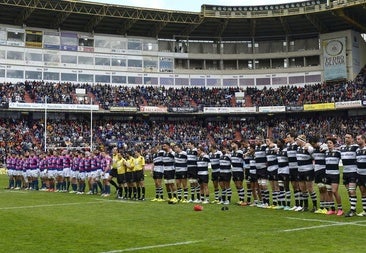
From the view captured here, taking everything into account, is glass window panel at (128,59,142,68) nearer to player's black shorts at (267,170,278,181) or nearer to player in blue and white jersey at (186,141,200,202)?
player in blue and white jersey at (186,141,200,202)

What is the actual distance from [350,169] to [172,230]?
223 inches

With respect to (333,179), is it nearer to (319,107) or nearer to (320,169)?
(320,169)

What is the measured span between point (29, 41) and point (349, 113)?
40.5m

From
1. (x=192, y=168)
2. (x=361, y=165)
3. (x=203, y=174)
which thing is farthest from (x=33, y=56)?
(x=361, y=165)

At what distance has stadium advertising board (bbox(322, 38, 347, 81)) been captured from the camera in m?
64.2

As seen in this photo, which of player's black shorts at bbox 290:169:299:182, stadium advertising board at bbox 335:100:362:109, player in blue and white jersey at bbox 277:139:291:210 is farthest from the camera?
stadium advertising board at bbox 335:100:362:109

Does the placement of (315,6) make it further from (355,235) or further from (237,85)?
(355,235)

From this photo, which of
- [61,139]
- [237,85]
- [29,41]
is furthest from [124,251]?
[237,85]

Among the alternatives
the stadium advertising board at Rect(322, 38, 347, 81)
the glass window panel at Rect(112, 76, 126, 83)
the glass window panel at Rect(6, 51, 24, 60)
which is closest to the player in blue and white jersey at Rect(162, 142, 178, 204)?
the glass window panel at Rect(6, 51, 24, 60)

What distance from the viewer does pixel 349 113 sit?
61.7m

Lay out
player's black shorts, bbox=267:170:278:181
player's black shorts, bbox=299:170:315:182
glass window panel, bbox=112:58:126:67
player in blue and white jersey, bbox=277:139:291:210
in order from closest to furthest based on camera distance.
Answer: player's black shorts, bbox=299:170:315:182
player in blue and white jersey, bbox=277:139:291:210
player's black shorts, bbox=267:170:278:181
glass window panel, bbox=112:58:126:67

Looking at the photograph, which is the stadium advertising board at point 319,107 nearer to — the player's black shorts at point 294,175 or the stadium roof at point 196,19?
the stadium roof at point 196,19

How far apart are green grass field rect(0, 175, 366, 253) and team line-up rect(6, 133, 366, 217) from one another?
3.09ft

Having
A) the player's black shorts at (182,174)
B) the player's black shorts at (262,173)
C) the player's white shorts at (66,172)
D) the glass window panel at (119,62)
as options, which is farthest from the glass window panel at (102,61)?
the player's black shorts at (262,173)
